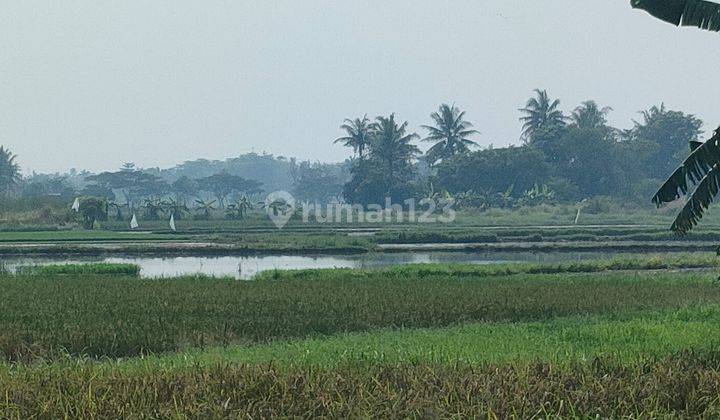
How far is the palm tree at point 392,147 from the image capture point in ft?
225

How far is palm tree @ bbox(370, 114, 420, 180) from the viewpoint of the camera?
68.7m

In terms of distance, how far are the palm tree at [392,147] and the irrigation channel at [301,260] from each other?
37.1 m

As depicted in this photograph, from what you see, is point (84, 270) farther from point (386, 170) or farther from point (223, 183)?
point (223, 183)

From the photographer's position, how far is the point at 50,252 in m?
30.9

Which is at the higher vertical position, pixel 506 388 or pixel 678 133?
pixel 678 133

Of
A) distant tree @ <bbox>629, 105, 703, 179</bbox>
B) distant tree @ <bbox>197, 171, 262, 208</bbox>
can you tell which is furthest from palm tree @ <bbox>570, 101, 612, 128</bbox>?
distant tree @ <bbox>197, 171, 262, 208</bbox>

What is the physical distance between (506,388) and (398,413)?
37.7 inches

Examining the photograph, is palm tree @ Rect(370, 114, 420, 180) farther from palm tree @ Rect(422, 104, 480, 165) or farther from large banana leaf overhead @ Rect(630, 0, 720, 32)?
large banana leaf overhead @ Rect(630, 0, 720, 32)

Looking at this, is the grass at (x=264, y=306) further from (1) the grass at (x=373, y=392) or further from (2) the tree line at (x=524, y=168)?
(2) the tree line at (x=524, y=168)

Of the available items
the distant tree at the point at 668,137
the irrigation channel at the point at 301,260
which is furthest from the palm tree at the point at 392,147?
the irrigation channel at the point at 301,260

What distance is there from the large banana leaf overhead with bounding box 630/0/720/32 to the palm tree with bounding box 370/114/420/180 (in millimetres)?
57454

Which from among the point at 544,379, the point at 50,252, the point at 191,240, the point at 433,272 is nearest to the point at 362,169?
the point at 191,240

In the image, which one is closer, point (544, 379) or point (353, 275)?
point (544, 379)

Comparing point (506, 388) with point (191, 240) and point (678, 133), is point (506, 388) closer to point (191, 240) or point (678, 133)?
point (191, 240)
